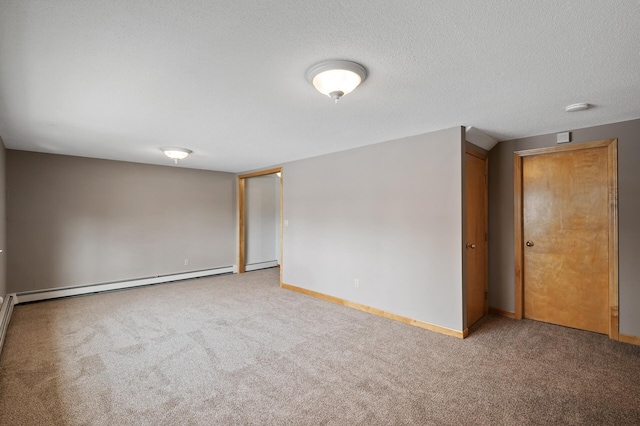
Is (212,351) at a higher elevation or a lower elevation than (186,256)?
lower

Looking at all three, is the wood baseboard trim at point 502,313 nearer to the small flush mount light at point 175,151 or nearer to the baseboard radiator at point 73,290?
the small flush mount light at point 175,151

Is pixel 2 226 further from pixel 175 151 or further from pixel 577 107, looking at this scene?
pixel 577 107

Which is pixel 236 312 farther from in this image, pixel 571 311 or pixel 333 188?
pixel 571 311

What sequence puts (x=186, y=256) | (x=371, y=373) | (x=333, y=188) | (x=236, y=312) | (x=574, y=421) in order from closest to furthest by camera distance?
(x=574, y=421) → (x=371, y=373) → (x=236, y=312) → (x=333, y=188) → (x=186, y=256)

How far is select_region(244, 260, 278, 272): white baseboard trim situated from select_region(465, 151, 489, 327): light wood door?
484cm

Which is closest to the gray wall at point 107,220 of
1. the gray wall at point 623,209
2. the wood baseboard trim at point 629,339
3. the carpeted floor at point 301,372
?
the carpeted floor at point 301,372

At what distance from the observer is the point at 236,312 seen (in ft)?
13.2

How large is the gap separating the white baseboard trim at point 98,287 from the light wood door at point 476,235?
16.5 ft

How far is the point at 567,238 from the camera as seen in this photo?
346 centimetres

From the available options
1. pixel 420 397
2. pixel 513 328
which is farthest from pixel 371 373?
pixel 513 328

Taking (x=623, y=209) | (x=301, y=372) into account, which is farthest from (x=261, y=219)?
(x=623, y=209)

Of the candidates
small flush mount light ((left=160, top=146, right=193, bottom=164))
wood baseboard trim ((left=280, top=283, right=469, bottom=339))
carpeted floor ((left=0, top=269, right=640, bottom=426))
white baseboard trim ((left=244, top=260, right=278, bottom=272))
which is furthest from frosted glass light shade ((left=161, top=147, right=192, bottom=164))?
white baseboard trim ((left=244, top=260, right=278, bottom=272))

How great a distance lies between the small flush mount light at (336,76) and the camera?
1881mm

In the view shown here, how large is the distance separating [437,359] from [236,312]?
2552 millimetres
